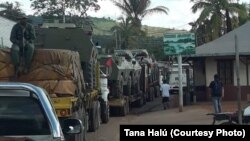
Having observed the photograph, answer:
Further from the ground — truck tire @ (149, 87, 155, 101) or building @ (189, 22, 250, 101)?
building @ (189, 22, 250, 101)

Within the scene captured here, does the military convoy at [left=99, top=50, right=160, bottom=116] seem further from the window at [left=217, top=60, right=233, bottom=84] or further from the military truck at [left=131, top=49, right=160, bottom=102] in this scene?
A: the window at [left=217, top=60, right=233, bottom=84]

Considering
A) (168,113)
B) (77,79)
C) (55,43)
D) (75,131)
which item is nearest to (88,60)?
(55,43)

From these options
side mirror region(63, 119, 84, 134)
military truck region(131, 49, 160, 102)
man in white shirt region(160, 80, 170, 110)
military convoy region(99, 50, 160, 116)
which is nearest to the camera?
side mirror region(63, 119, 84, 134)

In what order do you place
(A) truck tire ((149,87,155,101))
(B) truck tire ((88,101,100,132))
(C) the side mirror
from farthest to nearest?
(A) truck tire ((149,87,155,101)) < (B) truck tire ((88,101,100,132)) < (C) the side mirror

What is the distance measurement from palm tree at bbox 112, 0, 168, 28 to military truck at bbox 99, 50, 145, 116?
21377mm

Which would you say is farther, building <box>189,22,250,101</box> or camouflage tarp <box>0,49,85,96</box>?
building <box>189,22,250,101</box>

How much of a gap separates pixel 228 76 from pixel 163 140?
2493 cm

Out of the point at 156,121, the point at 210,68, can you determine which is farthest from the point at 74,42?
the point at 210,68

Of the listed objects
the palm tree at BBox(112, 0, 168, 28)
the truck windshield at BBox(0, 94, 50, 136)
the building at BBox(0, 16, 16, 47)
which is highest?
the palm tree at BBox(112, 0, 168, 28)

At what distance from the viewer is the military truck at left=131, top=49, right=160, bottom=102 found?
33.4 metres

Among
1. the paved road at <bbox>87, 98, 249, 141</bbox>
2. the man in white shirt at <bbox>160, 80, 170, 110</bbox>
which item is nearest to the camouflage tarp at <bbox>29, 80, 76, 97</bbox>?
the paved road at <bbox>87, 98, 249, 141</bbox>

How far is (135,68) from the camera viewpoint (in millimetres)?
→ 30266

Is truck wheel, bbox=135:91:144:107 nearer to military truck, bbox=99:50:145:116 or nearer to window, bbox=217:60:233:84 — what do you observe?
military truck, bbox=99:50:145:116

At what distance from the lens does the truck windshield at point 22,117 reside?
19.2 ft
